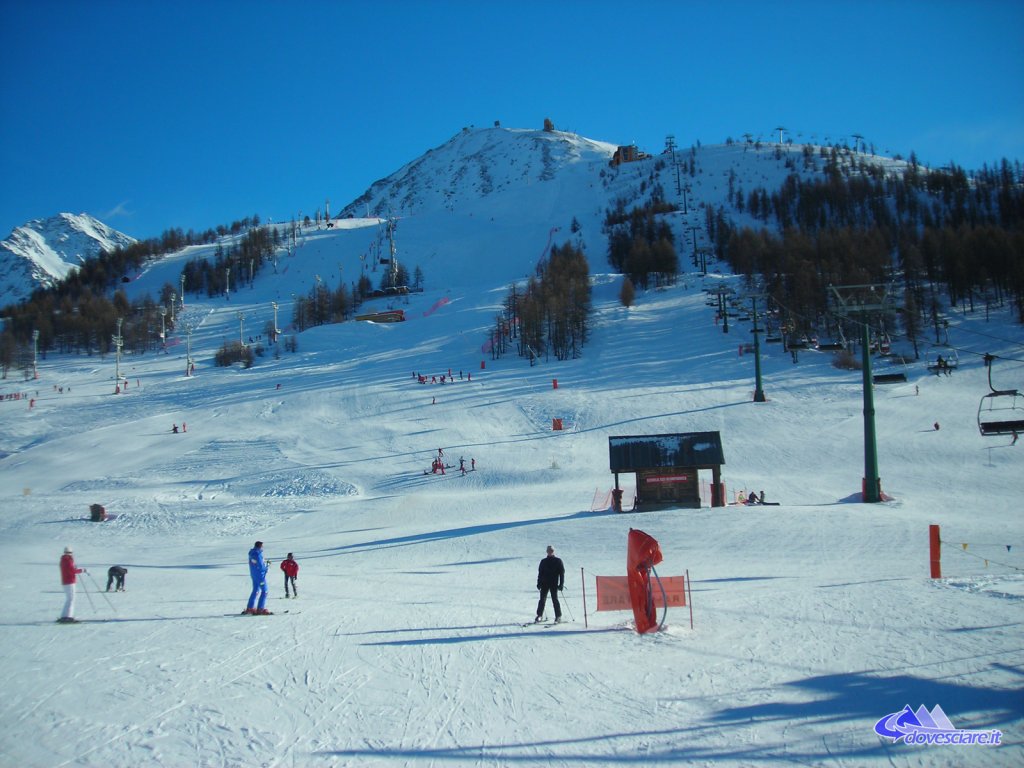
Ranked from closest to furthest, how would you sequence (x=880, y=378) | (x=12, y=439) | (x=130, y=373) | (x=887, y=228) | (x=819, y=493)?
(x=880, y=378) → (x=819, y=493) → (x=12, y=439) → (x=130, y=373) → (x=887, y=228)

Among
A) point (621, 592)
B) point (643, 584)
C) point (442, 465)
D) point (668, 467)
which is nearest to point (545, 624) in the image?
point (621, 592)

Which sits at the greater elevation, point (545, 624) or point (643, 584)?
point (643, 584)

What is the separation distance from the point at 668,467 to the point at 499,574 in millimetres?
9377

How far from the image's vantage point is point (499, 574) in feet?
51.8

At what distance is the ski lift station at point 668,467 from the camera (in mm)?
23016

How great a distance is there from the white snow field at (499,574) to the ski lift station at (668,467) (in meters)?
1.25

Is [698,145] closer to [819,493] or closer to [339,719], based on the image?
[819,493]

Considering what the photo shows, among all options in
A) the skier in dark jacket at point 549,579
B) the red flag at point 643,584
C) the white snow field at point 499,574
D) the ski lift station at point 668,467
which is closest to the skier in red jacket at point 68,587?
the white snow field at point 499,574

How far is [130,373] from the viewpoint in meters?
66.6

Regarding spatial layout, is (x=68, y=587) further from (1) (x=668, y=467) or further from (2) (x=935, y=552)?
(1) (x=668, y=467)

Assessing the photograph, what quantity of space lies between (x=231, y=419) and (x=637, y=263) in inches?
2320

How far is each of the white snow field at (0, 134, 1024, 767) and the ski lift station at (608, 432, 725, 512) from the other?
125 cm

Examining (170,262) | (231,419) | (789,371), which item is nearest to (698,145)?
(170,262)

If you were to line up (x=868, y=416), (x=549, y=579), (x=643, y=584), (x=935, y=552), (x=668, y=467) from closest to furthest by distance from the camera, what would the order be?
(x=643, y=584), (x=549, y=579), (x=935, y=552), (x=868, y=416), (x=668, y=467)
